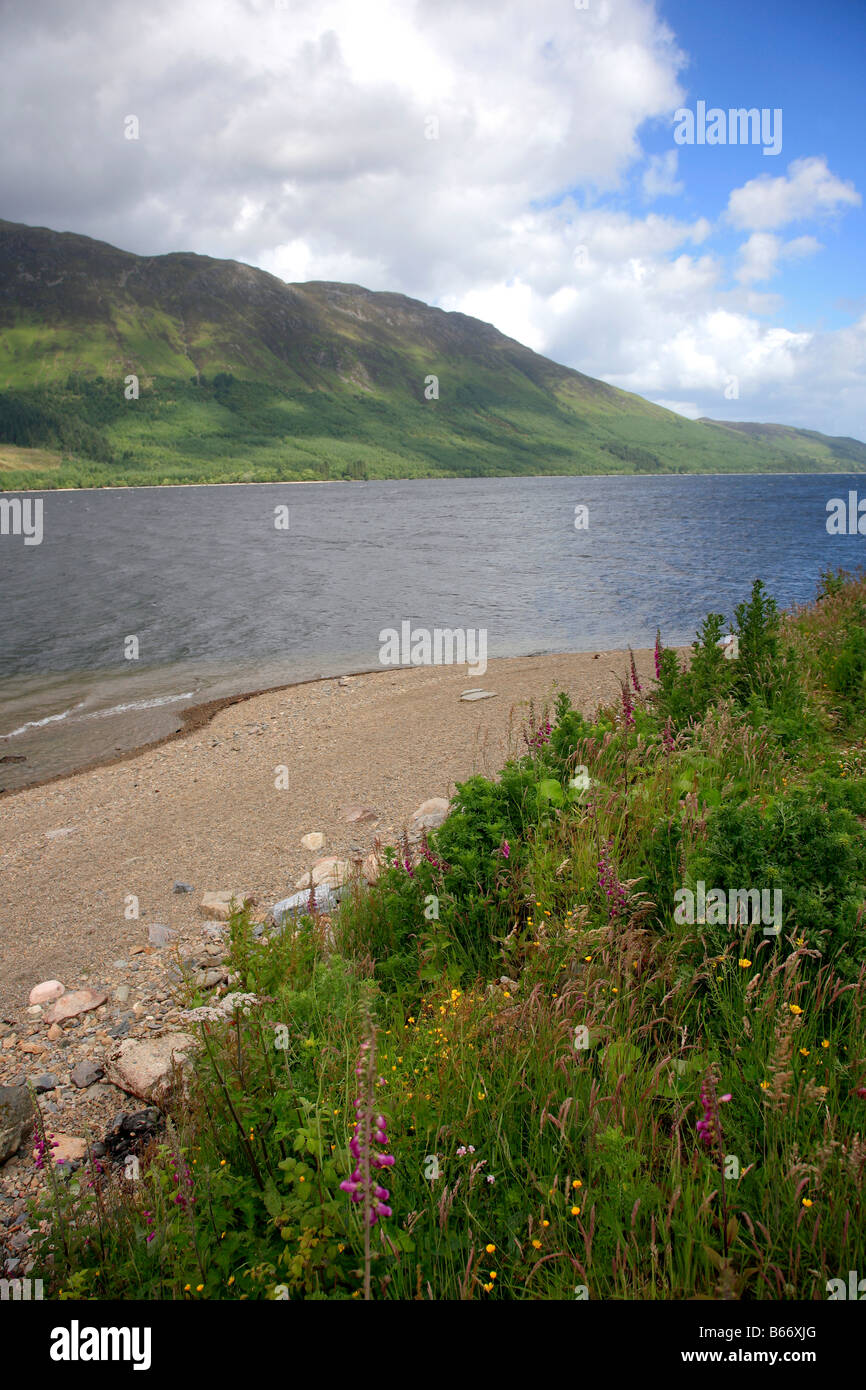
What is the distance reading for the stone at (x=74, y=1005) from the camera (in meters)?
6.20

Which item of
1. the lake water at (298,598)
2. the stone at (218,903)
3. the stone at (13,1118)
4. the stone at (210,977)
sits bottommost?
the stone at (13,1118)

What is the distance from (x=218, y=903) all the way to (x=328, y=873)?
1166 mm

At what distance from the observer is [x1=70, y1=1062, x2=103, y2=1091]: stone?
17.6ft

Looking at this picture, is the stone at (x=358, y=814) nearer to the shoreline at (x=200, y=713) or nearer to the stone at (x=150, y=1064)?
the stone at (x=150, y=1064)

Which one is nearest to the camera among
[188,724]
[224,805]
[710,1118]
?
[710,1118]

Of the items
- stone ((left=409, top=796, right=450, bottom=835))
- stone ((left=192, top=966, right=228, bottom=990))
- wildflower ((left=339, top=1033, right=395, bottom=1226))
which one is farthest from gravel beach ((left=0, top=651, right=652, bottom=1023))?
wildflower ((left=339, top=1033, right=395, bottom=1226))

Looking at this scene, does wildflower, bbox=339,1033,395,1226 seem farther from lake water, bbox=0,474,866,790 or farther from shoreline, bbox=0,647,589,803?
lake water, bbox=0,474,866,790

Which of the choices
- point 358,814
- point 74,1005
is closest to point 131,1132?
point 74,1005

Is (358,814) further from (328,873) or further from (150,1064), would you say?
(150,1064)

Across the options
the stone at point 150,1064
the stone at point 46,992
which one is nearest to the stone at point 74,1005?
the stone at point 46,992

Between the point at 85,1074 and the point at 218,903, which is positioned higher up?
the point at 218,903

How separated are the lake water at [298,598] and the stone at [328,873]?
8.18 meters

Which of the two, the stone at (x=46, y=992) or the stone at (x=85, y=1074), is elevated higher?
the stone at (x=46, y=992)

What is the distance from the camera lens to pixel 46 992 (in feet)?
21.4
